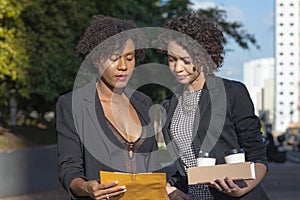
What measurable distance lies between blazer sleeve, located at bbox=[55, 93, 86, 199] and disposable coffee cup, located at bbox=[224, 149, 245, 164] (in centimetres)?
63

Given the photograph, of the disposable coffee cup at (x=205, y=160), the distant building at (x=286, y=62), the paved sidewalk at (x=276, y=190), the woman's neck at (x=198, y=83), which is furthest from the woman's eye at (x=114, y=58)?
the distant building at (x=286, y=62)

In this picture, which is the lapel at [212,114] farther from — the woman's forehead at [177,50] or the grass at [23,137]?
the grass at [23,137]

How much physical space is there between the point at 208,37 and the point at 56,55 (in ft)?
52.5

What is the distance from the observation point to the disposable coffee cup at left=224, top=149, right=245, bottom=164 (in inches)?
135

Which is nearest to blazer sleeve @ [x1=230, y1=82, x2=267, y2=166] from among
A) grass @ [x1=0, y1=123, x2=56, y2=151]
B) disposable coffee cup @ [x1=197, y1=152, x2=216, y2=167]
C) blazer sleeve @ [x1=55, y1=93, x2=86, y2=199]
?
disposable coffee cup @ [x1=197, y1=152, x2=216, y2=167]

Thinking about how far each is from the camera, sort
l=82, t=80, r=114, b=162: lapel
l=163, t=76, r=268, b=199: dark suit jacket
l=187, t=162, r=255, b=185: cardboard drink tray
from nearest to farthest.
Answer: l=187, t=162, r=255, b=185: cardboard drink tray
l=82, t=80, r=114, b=162: lapel
l=163, t=76, r=268, b=199: dark suit jacket

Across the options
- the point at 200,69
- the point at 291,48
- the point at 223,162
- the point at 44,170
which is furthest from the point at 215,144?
the point at 291,48

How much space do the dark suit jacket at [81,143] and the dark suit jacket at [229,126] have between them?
36 cm


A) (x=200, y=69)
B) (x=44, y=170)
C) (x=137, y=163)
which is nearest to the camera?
(x=137, y=163)

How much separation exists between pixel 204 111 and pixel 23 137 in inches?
601

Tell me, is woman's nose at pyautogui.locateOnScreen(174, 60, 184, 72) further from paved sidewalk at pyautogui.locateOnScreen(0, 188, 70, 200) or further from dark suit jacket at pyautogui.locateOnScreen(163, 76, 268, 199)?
paved sidewalk at pyautogui.locateOnScreen(0, 188, 70, 200)


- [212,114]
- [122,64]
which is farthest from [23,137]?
[122,64]

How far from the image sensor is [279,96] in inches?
6038

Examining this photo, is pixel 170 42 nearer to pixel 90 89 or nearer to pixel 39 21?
pixel 90 89
